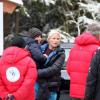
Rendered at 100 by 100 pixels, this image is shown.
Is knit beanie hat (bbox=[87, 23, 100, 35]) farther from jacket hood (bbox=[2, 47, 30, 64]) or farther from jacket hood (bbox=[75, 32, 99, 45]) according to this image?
jacket hood (bbox=[2, 47, 30, 64])

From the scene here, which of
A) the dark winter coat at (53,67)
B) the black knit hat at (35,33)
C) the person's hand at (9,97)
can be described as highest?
the black knit hat at (35,33)

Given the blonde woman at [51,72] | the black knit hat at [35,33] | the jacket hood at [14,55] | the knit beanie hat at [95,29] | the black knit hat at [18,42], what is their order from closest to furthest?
the jacket hood at [14,55] → the black knit hat at [18,42] → the knit beanie hat at [95,29] → the blonde woman at [51,72] → the black knit hat at [35,33]

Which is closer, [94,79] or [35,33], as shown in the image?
[94,79]

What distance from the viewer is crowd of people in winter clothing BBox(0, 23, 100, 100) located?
6949 millimetres

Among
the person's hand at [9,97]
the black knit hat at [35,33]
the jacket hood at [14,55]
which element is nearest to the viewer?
the person's hand at [9,97]

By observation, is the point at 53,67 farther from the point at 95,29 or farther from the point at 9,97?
the point at 9,97

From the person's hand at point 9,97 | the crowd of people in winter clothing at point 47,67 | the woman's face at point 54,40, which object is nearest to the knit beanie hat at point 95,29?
the crowd of people in winter clothing at point 47,67

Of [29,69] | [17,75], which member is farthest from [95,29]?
[17,75]

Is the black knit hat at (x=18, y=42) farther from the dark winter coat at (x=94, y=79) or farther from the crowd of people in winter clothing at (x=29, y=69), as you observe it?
the dark winter coat at (x=94, y=79)

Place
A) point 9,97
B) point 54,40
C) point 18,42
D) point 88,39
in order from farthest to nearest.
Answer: point 54,40, point 88,39, point 18,42, point 9,97

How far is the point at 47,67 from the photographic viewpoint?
8.39 m

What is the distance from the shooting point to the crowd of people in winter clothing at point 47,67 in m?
6.95

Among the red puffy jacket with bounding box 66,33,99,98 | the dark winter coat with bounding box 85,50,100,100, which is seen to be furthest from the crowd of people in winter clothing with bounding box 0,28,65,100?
the dark winter coat with bounding box 85,50,100,100

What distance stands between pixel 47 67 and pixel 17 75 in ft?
4.66
